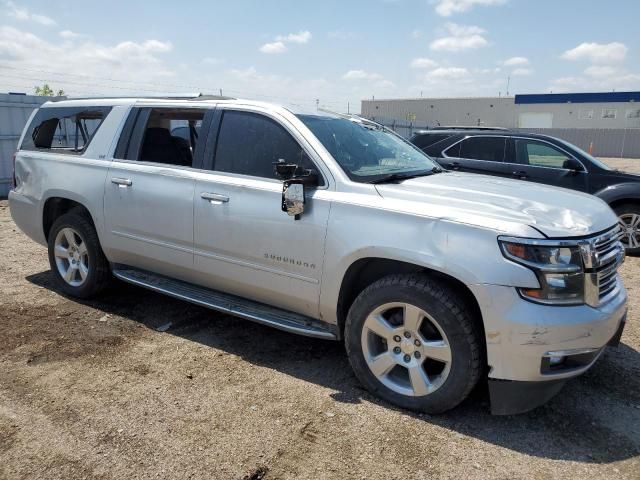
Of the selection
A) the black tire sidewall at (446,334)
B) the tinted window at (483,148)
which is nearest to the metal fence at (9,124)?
the tinted window at (483,148)

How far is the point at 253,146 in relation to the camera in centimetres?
393

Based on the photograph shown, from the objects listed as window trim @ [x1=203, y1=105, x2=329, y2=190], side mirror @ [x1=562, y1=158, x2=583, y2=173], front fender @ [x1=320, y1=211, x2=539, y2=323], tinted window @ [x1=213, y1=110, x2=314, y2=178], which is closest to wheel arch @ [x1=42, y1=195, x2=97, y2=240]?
window trim @ [x1=203, y1=105, x2=329, y2=190]

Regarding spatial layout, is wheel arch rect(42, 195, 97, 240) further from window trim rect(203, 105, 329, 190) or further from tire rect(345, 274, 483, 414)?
tire rect(345, 274, 483, 414)

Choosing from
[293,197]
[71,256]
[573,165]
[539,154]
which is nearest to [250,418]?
[293,197]

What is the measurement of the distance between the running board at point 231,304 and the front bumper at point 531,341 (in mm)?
1110

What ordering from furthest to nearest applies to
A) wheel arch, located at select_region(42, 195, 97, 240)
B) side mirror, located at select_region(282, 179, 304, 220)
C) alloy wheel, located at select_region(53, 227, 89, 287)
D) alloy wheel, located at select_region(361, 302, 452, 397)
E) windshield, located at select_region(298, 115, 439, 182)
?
wheel arch, located at select_region(42, 195, 97, 240) → alloy wheel, located at select_region(53, 227, 89, 287) → windshield, located at select_region(298, 115, 439, 182) → side mirror, located at select_region(282, 179, 304, 220) → alloy wheel, located at select_region(361, 302, 452, 397)

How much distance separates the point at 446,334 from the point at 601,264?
956 millimetres

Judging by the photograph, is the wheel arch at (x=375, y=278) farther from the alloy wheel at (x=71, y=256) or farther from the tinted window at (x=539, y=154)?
the tinted window at (x=539, y=154)

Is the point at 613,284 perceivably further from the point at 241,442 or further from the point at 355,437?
the point at 241,442

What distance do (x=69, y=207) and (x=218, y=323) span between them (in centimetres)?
203

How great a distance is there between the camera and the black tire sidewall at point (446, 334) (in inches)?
117

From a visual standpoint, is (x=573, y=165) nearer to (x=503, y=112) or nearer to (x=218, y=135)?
(x=218, y=135)

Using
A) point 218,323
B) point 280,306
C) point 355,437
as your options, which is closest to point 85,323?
point 218,323

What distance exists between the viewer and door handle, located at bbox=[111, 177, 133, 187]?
443 cm
